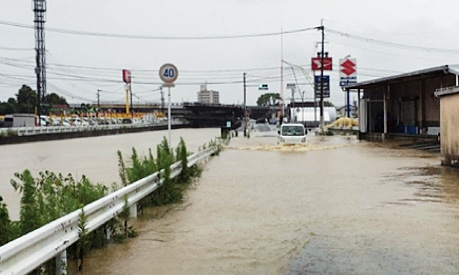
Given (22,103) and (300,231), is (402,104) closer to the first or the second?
(300,231)

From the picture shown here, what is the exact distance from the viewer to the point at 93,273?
18.1ft

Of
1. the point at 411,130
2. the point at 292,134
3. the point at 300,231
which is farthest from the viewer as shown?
the point at 411,130

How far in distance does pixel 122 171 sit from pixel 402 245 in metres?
5.51

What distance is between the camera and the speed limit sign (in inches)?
547

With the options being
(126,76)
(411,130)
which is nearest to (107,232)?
(411,130)

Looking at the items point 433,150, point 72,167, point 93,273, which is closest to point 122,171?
point 93,273

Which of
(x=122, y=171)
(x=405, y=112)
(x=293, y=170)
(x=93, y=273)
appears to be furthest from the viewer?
(x=405, y=112)

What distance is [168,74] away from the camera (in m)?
14.0

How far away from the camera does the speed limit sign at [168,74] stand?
13.9m

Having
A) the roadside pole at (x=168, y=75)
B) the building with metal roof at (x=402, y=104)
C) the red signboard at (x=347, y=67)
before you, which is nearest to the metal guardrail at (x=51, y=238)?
the roadside pole at (x=168, y=75)

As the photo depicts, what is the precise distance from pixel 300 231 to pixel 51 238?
3638mm

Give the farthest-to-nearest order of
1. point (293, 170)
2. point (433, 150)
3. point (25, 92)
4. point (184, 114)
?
point (184, 114) → point (25, 92) → point (433, 150) → point (293, 170)

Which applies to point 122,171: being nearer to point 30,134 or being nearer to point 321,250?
point 321,250

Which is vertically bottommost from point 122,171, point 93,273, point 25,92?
point 93,273
